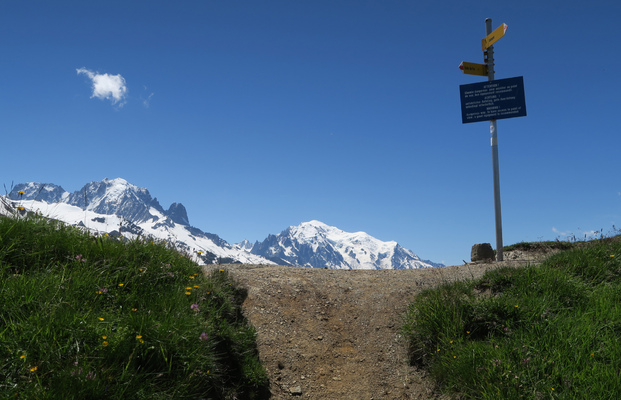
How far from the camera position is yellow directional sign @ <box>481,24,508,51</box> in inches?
510

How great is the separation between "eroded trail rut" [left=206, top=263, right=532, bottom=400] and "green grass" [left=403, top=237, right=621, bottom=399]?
52cm

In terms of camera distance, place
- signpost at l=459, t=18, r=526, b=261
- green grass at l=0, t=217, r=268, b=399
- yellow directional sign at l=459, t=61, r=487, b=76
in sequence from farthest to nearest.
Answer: yellow directional sign at l=459, t=61, r=487, b=76, signpost at l=459, t=18, r=526, b=261, green grass at l=0, t=217, r=268, b=399

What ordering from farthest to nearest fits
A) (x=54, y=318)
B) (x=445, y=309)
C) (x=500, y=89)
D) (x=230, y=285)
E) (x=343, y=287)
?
(x=500, y=89)
(x=343, y=287)
(x=230, y=285)
(x=445, y=309)
(x=54, y=318)

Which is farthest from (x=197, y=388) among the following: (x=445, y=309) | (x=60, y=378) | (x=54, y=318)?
(x=445, y=309)

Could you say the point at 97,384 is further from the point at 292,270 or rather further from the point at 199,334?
the point at 292,270

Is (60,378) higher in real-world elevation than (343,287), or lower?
lower

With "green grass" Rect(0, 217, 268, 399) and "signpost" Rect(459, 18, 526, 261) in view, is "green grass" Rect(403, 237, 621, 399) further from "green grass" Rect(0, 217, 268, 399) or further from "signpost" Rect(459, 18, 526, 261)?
"signpost" Rect(459, 18, 526, 261)

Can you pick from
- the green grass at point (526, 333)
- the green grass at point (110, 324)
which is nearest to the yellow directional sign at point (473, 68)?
the green grass at point (526, 333)

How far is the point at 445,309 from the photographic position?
21.5 ft

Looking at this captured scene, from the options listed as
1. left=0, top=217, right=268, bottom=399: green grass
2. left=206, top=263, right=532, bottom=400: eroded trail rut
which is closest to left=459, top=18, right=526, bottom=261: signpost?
left=206, top=263, right=532, bottom=400: eroded trail rut

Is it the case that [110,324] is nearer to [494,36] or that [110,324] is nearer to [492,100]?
[492,100]

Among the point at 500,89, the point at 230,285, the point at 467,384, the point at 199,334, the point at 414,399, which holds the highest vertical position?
the point at 500,89

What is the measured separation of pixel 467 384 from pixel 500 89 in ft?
35.2

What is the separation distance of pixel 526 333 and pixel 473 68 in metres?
10.5
